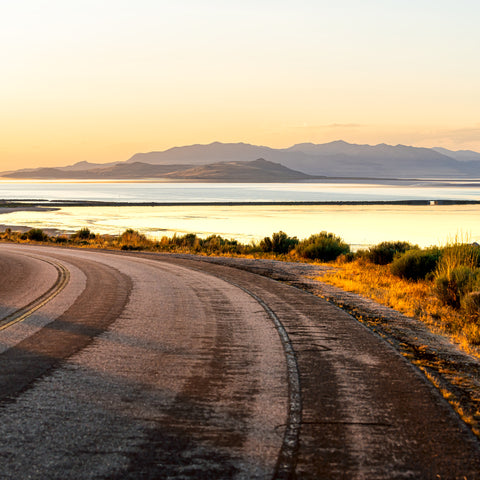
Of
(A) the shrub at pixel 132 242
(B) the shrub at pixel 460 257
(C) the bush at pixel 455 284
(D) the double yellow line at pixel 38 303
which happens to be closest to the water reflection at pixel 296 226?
(A) the shrub at pixel 132 242

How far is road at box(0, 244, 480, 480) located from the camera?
5.73 metres

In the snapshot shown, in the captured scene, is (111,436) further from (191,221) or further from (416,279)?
(191,221)

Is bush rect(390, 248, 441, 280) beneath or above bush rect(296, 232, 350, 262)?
above

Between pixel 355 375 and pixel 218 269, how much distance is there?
55.0 feet

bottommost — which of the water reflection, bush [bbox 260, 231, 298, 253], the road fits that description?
the water reflection

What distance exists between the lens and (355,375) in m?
8.87

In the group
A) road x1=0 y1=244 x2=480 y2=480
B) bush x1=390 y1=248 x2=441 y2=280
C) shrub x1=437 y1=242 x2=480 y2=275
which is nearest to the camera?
road x1=0 y1=244 x2=480 y2=480

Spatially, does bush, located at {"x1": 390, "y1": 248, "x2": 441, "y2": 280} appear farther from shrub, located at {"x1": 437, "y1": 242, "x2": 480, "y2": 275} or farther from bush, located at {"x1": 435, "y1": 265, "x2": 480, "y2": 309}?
bush, located at {"x1": 435, "y1": 265, "x2": 480, "y2": 309}

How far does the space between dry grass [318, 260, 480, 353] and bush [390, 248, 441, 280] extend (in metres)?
0.37

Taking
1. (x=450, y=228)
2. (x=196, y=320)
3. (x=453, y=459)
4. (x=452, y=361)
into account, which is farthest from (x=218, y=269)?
(x=450, y=228)

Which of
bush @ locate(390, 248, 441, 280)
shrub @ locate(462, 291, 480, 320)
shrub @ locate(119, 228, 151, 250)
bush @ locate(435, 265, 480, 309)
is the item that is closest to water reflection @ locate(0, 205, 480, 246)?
shrub @ locate(119, 228, 151, 250)

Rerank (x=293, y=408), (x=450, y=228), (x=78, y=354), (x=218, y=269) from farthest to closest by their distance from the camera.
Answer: (x=450, y=228)
(x=218, y=269)
(x=78, y=354)
(x=293, y=408)

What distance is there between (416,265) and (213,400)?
15621mm

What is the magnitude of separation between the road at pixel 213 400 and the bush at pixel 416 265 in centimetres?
807
